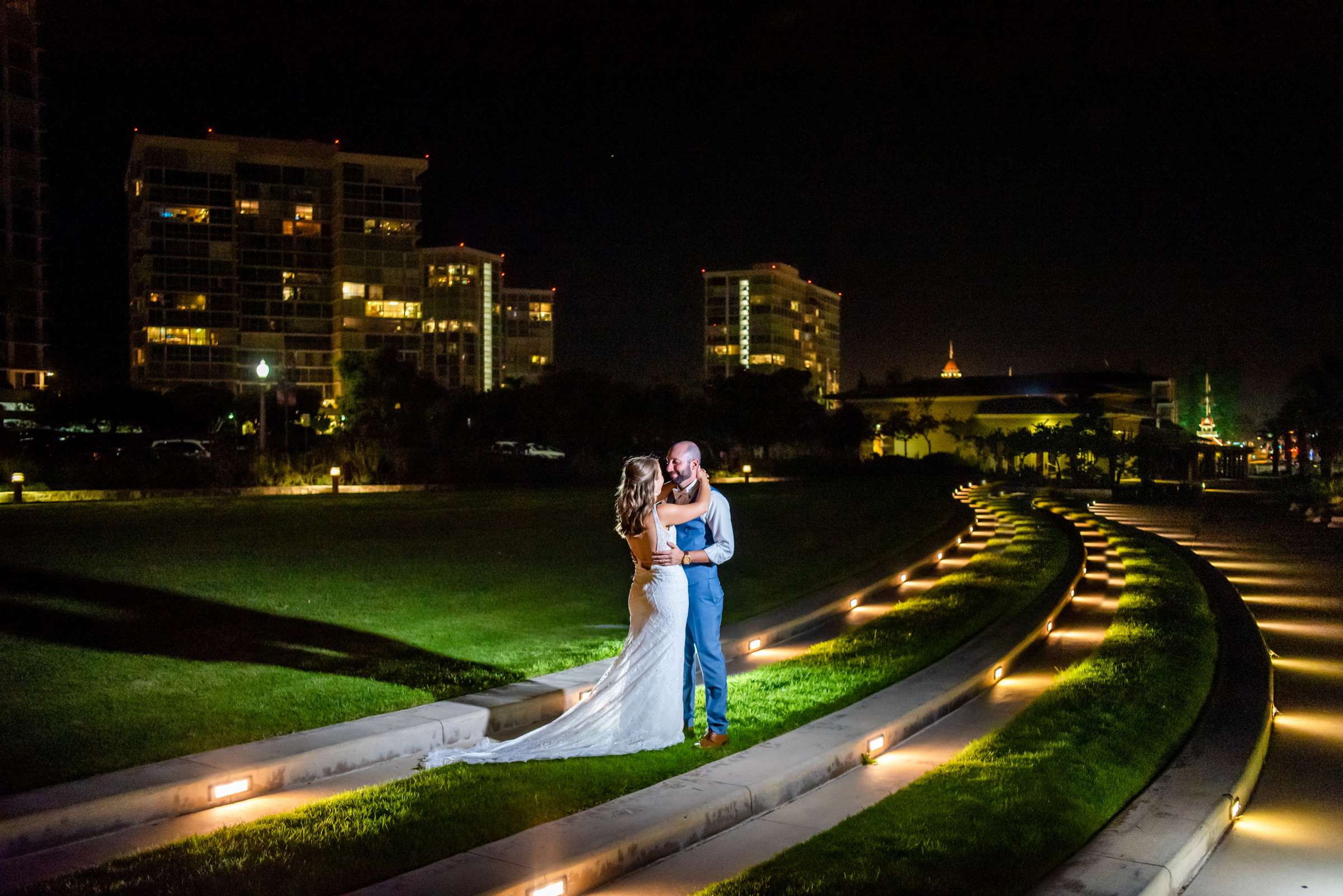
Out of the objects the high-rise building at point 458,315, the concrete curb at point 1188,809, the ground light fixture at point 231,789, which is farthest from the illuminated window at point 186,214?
the concrete curb at point 1188,809

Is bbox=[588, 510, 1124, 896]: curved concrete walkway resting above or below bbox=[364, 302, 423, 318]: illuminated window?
below

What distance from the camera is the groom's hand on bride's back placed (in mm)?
6836

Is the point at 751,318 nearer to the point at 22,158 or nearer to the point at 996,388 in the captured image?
the point at 996,388

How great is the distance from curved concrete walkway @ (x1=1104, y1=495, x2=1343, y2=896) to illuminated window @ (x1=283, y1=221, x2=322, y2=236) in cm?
12068

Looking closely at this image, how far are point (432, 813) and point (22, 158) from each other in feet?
301

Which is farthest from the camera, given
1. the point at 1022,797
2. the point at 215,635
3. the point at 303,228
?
the point at 303,228

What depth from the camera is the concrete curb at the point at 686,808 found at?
466 cm

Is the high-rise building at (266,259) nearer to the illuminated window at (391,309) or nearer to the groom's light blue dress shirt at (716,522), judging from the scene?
the illuminated window at (391,309)

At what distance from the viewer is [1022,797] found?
581cm

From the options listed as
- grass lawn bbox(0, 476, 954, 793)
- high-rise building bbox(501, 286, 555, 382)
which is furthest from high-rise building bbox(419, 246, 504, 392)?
grass lawn bbox(0, 476, 954, 793)

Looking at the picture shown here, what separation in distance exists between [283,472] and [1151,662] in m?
26.4

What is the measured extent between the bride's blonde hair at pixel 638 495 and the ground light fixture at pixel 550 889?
250 centimetres

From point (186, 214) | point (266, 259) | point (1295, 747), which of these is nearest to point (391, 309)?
point (266, 259)

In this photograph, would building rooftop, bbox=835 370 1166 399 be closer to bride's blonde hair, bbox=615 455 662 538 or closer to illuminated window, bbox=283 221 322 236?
illuminated window, bbox=283 221 322 236
